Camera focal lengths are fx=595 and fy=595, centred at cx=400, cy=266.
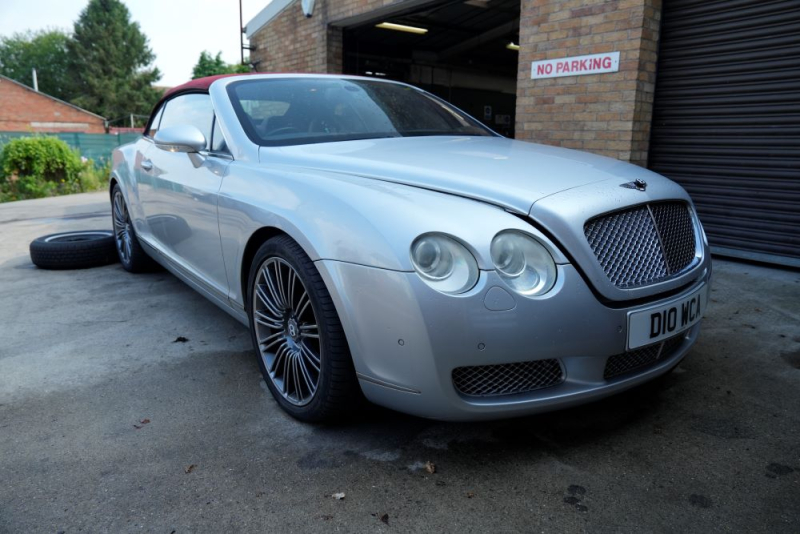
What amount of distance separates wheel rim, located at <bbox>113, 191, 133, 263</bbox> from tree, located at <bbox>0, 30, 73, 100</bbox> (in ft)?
279

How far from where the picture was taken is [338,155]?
8.54ft

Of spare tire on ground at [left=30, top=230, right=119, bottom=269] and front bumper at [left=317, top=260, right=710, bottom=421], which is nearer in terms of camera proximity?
front bumper at [left=317, top=260, right=710, bottom=421]

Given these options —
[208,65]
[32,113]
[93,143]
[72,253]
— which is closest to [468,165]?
Result: [72,253]

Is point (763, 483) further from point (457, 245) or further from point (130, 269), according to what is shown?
point (130, 269)

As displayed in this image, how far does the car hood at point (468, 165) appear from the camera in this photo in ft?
6.88

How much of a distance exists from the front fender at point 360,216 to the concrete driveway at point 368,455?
29.7 inches

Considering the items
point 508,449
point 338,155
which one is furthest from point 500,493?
point 338,155

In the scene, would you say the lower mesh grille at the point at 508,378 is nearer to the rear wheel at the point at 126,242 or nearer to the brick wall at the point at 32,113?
the rear wheel at the point at 126,242

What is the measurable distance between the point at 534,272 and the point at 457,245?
272 millimetres

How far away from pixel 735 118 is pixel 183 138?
4.92 m

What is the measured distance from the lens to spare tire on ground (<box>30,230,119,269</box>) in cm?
524

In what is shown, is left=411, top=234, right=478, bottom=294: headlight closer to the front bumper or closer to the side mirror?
the front bumper

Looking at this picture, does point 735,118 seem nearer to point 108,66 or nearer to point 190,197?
point 190,197

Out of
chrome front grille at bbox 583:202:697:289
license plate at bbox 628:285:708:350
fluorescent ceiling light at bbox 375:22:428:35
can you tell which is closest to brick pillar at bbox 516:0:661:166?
chrome front grille at bbox 583:202:697:289
